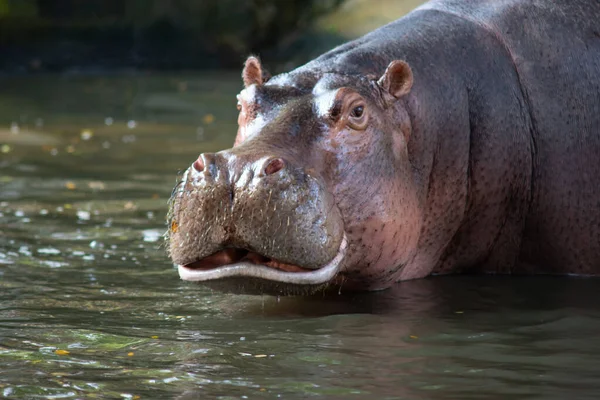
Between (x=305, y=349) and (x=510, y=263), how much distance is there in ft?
6.51

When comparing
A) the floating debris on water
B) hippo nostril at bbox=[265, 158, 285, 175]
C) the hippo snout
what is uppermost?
the floating debris on water

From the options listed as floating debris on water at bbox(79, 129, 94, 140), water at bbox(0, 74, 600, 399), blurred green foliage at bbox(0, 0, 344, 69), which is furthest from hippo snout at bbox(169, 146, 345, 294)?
blurred green foliage at bbox(0, 0, 344, 69)

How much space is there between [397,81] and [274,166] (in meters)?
1.06

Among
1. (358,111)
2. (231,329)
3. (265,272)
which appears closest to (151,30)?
(358,111)

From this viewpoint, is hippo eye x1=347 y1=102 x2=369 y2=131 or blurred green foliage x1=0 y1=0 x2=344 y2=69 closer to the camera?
hippo eye x1=347 y1=102 x2=369 y2=131

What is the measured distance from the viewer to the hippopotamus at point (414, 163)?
5102 mm

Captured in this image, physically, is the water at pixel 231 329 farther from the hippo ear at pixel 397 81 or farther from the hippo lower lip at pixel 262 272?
the hippo ear at pixel 397 81

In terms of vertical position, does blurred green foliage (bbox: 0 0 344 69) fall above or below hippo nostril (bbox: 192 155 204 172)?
above

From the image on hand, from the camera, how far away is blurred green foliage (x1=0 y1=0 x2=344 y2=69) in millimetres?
20625

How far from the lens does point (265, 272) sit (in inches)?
201

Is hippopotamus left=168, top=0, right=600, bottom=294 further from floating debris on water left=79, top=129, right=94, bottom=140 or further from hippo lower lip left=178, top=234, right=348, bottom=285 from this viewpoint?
floating debris on water left=79, top=129, right=94, bottom=140

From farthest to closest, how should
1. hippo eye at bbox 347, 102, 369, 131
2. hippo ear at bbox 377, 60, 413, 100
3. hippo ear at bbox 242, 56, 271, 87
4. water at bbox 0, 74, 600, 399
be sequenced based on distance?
hippo ear at bbox 242, 56, 271, 87, hippo ear at bbox 377, 60, 413, 100, hippo eye at bbox 347, 102, 369, 131, water at bbox 0, 74, 600, 399

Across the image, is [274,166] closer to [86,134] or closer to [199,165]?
[199,165]

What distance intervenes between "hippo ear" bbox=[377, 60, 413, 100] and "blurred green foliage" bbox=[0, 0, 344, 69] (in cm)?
1525
